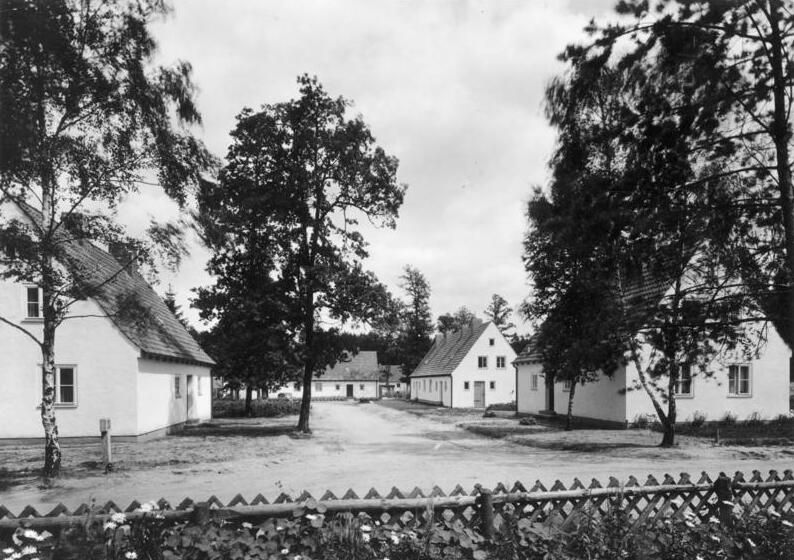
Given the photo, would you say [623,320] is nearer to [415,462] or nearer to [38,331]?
[415,462]

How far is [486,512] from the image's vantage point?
5527 mm

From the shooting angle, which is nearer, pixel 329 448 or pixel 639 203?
pixel 639 203

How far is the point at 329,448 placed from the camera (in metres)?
18.8

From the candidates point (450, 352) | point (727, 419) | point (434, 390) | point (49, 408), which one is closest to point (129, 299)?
point (49, 408)

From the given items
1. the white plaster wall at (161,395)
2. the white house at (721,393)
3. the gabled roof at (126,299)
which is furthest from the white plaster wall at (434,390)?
the white plaster wall at (161,395)

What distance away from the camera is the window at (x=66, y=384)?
775 inches

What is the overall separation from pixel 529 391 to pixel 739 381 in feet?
42.2

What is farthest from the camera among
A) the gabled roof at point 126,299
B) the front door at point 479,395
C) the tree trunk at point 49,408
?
the front door at point 479,395

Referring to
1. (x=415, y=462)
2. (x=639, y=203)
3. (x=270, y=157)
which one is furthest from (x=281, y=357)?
(x=639, y=203)

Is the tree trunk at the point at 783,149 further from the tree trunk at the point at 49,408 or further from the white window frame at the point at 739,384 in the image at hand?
the white window frame at the point at 739,384

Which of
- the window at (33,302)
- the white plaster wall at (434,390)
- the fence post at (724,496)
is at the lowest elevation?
the white plaster wall at (434,390)

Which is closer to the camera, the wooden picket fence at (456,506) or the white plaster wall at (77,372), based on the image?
the wooden picket fence at (456,506)

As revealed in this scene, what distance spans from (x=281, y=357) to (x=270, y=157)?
8227mm

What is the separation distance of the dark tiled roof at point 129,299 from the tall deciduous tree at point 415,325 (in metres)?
53.9
